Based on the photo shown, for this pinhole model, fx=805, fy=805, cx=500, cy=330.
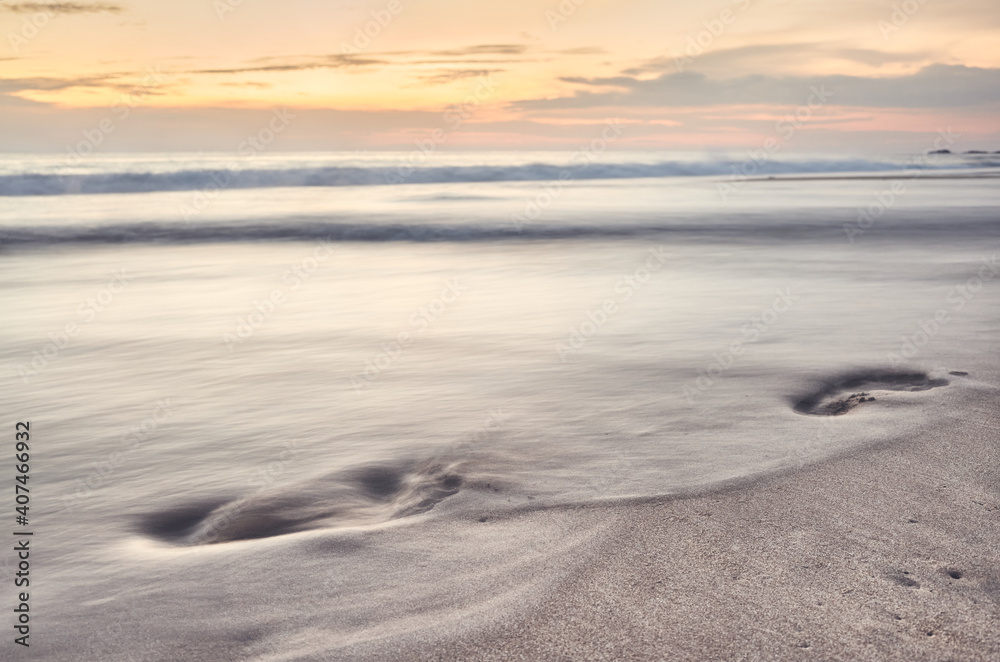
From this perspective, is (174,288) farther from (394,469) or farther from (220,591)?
(220,591)

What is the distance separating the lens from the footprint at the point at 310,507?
3.04 metres

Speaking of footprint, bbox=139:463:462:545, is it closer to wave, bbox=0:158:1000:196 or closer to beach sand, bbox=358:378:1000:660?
beach sand, bbox=358:378:1000:660

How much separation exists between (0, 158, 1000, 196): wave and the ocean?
20.3m

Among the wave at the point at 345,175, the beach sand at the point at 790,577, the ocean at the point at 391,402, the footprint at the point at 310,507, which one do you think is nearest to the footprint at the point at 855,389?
the ocean at the point at 391,402

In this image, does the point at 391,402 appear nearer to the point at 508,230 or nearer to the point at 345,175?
the point at 508,230

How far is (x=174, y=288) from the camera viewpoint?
9445 millimetres

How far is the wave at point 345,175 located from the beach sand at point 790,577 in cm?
3013

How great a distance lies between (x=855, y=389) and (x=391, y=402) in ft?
8.61

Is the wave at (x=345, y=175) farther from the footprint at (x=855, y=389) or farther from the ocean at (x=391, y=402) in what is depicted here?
the footprint at (x=855, y=389)

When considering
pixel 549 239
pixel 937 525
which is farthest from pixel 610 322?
pixel 549 239

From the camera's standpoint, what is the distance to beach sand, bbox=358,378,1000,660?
210 cm

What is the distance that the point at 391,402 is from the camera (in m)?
4.59

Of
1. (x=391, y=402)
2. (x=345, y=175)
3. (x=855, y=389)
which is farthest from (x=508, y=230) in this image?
(x=345, y=175)

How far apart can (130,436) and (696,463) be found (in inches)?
111
